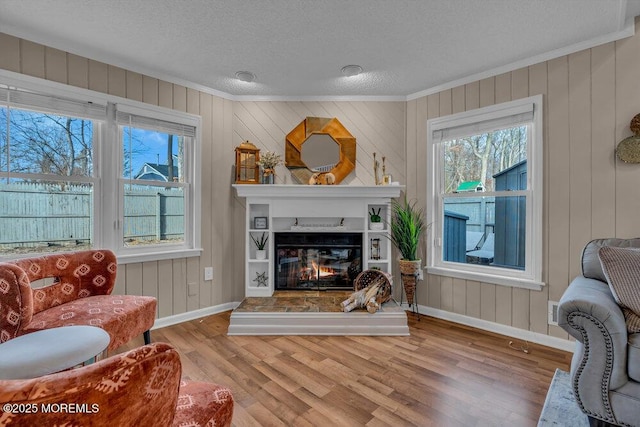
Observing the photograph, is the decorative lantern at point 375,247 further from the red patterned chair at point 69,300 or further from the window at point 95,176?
the red patterned chair at point 69,300

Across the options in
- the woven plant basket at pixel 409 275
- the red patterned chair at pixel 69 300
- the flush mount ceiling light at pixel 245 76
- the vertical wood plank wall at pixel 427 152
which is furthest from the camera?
the woven plant basket at pixel 409 275

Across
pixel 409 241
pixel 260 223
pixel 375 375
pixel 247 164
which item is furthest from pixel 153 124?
pixel 375 375

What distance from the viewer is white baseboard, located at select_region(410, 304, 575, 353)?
2420 mm

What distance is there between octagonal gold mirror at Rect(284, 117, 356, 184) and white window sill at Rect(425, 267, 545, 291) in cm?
146

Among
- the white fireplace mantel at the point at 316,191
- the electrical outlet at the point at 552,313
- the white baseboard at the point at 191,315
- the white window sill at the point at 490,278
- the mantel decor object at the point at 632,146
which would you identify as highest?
the mantel decor object at the point at 632,146

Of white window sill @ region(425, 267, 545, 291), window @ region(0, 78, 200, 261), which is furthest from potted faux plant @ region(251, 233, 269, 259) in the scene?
white window sill @ region(425, 267, 545, 291)

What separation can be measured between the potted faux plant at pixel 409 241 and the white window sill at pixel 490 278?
0.83 ft

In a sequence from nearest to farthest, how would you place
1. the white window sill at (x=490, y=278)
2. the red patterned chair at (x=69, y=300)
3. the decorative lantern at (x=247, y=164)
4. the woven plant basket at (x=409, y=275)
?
the red patterned chair at (x=69, y=300) → the white window sill at (x=490, y=278) → the woven plant basket at (x=409, y=275) → the decorative lantern at (x=247, y=164)

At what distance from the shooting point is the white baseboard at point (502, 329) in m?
2.42

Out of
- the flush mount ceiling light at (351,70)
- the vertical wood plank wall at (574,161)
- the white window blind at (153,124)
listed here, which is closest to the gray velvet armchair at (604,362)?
the vertical wood plank wall at (574,161)

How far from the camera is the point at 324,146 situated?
3.40 metres

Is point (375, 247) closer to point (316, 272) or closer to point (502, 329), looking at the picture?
point (316, 272)

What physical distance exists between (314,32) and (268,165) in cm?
140

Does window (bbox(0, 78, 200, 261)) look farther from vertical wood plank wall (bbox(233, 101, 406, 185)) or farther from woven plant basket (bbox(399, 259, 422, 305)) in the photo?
woven plant basket (bbox(399, 259, 422, 305))
